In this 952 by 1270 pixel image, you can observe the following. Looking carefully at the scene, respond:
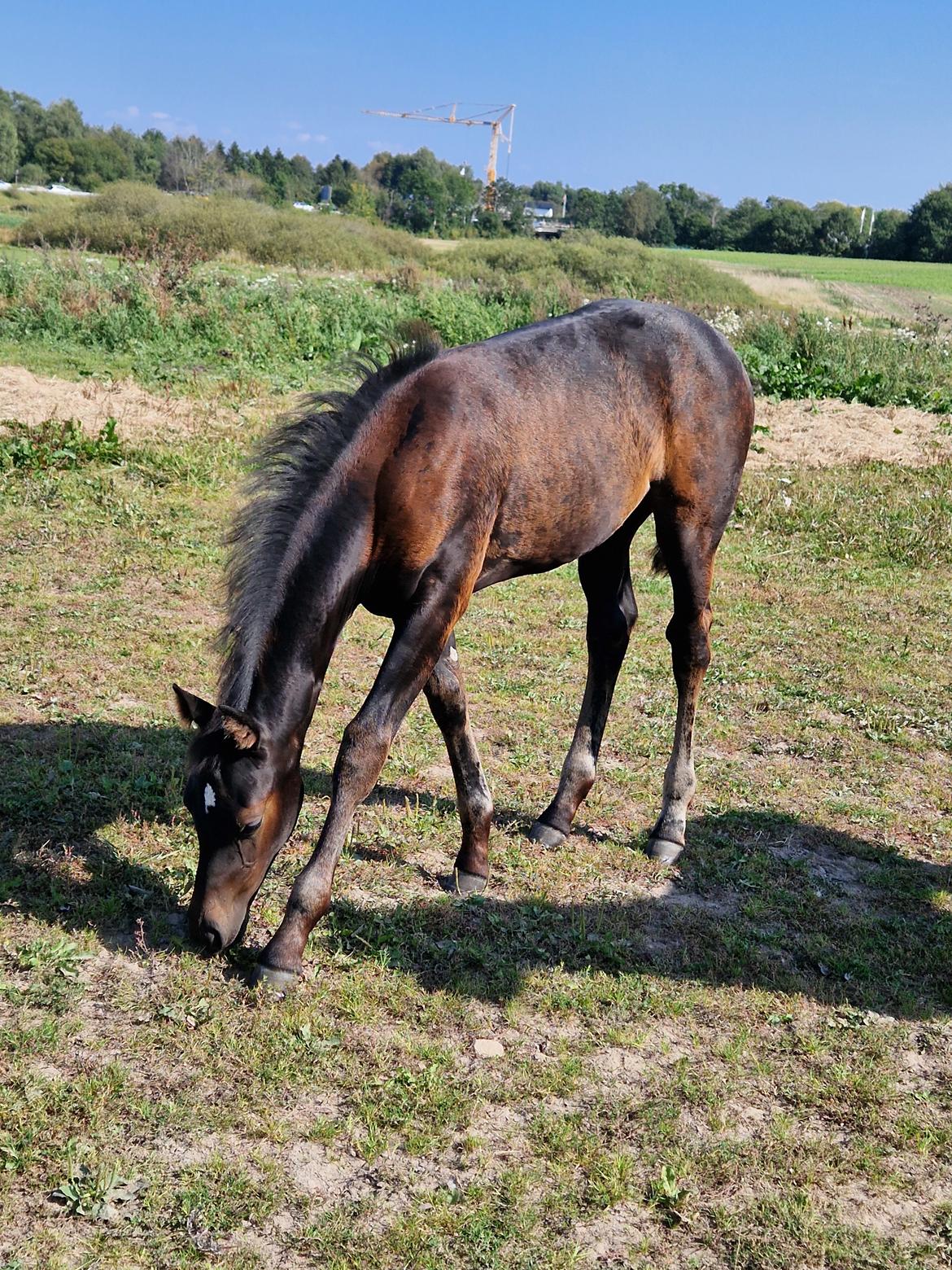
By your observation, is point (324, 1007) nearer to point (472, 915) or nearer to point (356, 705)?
point (472, 915)

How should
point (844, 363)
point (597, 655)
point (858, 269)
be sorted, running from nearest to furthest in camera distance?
point (597, 655), point (844, 363), point (858, 269)

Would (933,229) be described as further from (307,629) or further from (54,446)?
(307,629)

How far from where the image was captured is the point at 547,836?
15.9 ft

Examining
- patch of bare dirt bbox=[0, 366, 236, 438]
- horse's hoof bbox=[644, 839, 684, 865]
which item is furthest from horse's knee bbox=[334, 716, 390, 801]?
patch of bare dirt bbox=[0, 366, 236, 438]

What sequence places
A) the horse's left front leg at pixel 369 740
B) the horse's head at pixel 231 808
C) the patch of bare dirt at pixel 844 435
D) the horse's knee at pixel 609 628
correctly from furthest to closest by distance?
the patch of bare dirt at pixel 844 435 < the horse's knee at pixel 609 628 < the horse's left front leg at pixel 369 740 < the horse's head at pixel 231 808

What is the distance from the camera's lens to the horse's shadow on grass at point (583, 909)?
3.90 m

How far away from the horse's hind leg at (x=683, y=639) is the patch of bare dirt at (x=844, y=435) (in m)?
8.05

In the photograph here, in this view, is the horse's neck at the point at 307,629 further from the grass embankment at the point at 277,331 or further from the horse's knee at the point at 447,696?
the grass embankment at the point at 277,331

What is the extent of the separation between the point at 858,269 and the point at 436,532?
222 feet

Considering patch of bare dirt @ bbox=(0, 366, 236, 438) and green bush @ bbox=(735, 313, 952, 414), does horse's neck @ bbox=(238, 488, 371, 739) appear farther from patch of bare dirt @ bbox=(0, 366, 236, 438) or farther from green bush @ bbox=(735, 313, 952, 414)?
green bush @ bbox=(735, 313, 952, 414)

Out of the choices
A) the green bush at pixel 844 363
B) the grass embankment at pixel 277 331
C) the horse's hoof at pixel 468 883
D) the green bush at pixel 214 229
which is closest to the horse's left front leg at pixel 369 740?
the horse's hoof at pixel 468 883

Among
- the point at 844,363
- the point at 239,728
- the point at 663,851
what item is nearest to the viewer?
the point at 239,728

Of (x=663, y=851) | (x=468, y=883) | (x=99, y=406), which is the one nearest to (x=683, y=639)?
(x=663, y=851)

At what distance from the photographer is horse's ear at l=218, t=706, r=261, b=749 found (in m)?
3.25
